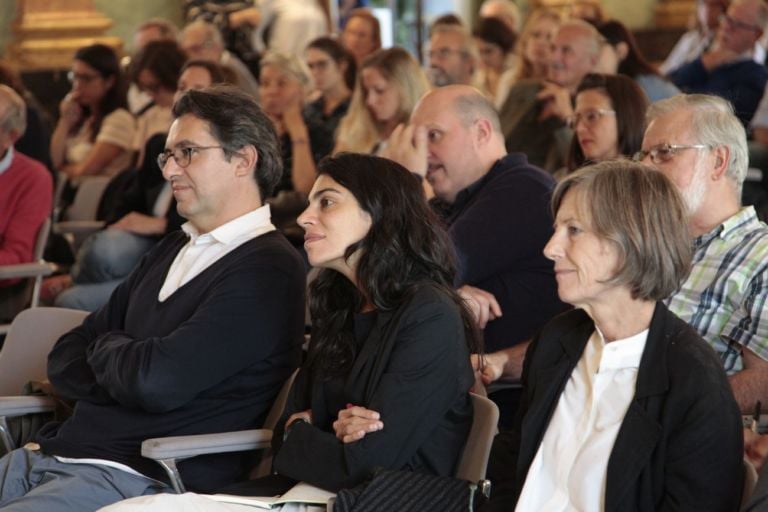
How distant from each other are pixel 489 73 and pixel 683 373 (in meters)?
5.63

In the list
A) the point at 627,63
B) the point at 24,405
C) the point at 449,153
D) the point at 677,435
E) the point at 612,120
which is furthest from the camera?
the point at 627,63

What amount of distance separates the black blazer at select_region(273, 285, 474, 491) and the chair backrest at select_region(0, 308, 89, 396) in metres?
1.07

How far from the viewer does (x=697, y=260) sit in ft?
9.55

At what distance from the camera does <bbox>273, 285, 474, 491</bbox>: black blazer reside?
2.43 meters

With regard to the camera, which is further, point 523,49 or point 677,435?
point 523,49

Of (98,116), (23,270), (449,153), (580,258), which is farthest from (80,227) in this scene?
(580,258)

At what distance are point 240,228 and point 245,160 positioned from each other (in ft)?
0.60

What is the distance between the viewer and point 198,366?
277cm

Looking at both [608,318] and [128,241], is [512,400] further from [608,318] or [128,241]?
[128,241]

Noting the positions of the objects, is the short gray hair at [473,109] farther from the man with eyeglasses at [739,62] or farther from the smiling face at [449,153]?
the man with eyeglasses at [739,62]

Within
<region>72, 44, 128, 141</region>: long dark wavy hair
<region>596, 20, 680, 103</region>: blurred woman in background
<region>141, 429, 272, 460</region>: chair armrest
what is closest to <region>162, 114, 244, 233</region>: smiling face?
<region>141, 429, 272, 460</region>: chair armrest

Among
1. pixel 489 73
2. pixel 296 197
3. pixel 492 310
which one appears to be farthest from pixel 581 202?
pixel 489 73

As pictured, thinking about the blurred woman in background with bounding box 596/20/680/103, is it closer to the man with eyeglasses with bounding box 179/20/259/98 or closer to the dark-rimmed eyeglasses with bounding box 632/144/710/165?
the man with eyeglasses with bounding box 179/20/259/98

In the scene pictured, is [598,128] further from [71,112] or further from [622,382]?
[71,112]
